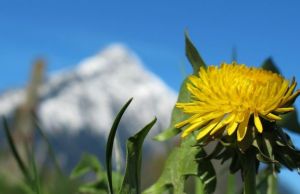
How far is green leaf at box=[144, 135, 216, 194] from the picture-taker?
1.14m

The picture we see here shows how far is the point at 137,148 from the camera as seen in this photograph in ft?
3.21

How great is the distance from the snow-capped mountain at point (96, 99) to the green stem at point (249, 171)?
141 meters

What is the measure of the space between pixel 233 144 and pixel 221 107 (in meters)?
0.08

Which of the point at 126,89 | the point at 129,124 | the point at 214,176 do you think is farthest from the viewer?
the point at 126,89

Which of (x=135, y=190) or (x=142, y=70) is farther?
(x=142, y=70)

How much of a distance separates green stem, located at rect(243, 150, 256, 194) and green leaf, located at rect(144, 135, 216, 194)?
9 centimetres

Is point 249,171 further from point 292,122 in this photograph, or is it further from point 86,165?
point 86,165

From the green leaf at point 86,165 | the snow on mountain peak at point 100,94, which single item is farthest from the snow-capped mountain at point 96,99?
the green leaf at point 86,165

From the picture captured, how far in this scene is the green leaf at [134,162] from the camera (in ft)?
3.14

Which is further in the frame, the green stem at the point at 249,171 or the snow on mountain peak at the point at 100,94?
the snow on mountain peak at the point at 100,94

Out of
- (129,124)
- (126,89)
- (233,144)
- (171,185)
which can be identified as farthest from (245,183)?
(126,89)

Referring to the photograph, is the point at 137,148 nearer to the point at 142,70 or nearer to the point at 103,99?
the point at 103,99

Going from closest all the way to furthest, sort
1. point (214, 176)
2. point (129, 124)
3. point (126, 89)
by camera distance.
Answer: point (214, 176) → point (129, 124) → point (126, 89)

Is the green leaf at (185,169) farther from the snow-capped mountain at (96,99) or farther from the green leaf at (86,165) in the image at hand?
the snow-capped mountain at (96,99)
